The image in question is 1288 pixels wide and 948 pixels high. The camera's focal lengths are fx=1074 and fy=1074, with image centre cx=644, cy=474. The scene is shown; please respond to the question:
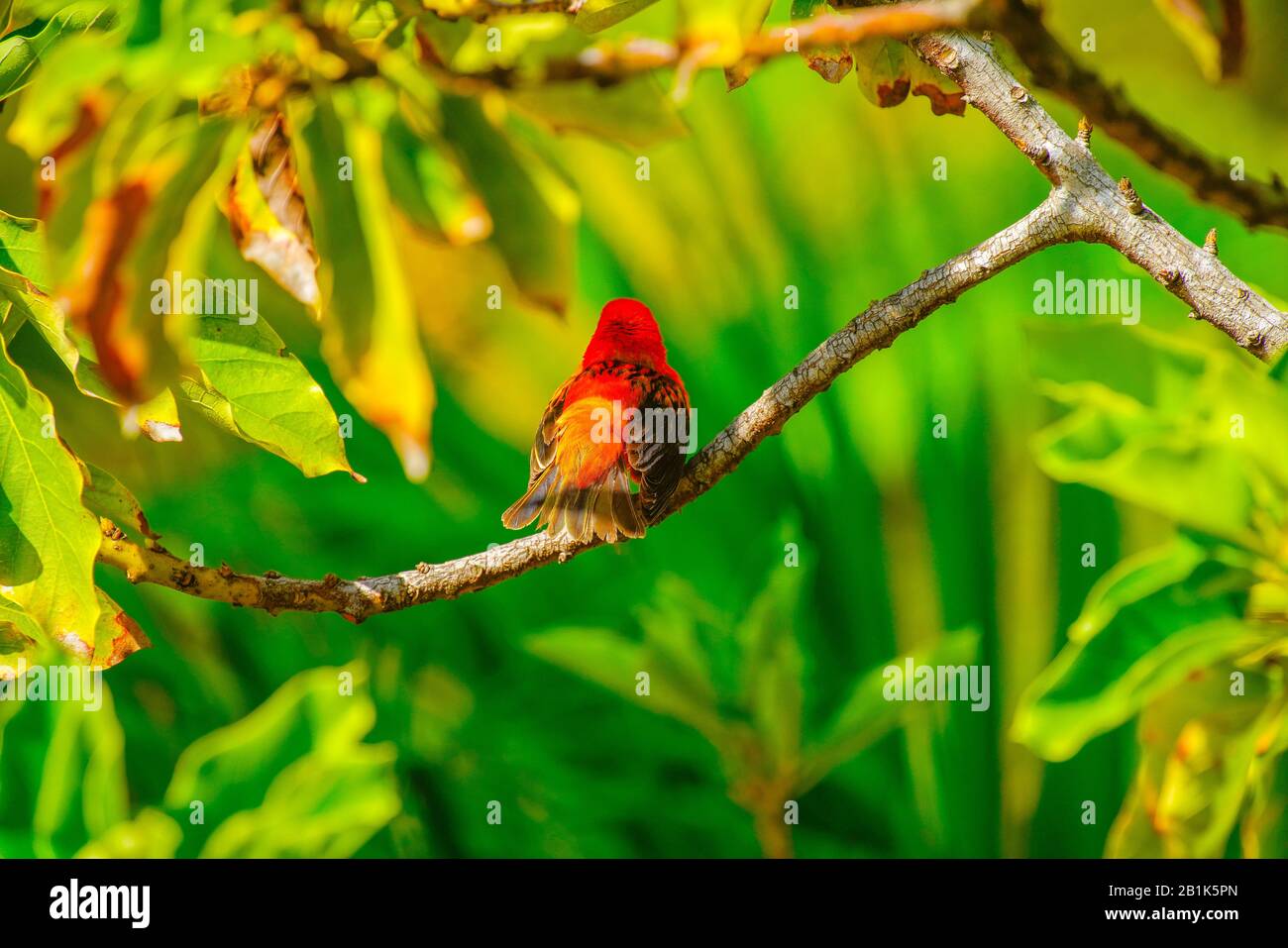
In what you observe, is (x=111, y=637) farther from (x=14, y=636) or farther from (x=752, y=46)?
(x=752, y=46)

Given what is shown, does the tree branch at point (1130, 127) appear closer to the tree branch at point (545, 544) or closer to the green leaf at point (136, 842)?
the tree branch at point (545, 544)

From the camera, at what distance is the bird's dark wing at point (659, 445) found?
0.91 meters

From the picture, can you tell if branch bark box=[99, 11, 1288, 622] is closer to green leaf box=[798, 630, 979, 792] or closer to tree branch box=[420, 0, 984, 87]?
tree branch box=[420, 0, 984, 87]

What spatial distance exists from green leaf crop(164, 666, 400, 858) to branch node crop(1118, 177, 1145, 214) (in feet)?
2.64

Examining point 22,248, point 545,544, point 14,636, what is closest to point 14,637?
point 14,636

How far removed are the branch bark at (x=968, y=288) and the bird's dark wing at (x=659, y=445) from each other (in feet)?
0.42

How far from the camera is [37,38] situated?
714mm

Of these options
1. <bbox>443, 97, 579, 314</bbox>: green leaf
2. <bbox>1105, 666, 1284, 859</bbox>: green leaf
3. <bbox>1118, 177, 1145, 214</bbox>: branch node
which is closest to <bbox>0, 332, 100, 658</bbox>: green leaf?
<bbox>443, 97, 579, 314</bbox>: green leaf

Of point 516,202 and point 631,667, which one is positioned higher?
point 516,202

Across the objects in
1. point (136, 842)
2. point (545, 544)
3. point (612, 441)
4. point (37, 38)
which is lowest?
point (136, 842)

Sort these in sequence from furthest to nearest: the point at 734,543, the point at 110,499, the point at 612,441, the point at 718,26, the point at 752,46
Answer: the point at 734,543
the point at 612,441
the point at 110,499
the point at 752,46
the point at 718,26

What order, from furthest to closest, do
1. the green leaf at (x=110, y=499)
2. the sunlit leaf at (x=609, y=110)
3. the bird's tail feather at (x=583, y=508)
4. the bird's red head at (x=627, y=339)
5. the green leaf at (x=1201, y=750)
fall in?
1. the bird's red head at (x=627, y=339)
2. the green leaf at (x=1201, y=750)
3. the bird's tail feather at (x=583, y=508)
4. the green leaf at (x=110, y=499)
5. the sunlit leaf at (x=609, y=110)

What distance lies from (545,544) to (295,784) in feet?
1.35

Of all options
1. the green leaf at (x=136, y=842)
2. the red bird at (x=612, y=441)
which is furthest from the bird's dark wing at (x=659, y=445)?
the green leaf at (x=136, y=842)
